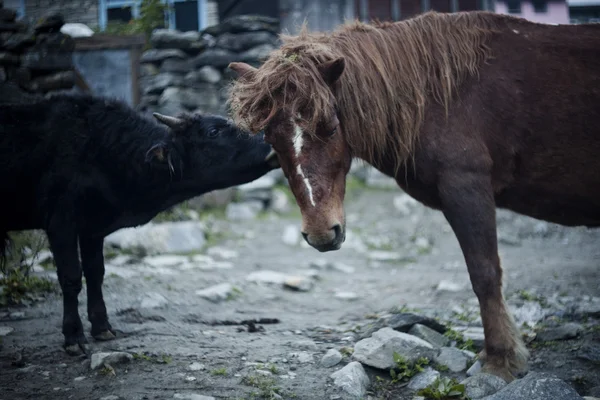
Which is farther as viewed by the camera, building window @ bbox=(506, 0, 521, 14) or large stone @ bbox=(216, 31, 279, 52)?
large stone @ bbox=(216, 31, 279, 52)

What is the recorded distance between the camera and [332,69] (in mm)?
3371

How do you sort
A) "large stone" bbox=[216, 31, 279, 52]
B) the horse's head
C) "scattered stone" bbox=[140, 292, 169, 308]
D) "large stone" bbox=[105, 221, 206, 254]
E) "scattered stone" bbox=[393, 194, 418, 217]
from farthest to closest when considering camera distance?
"scattered stone" bbox=[393, 194, 418, 217]
"large stone" bbox=[216, 31, 279, 52]
"large stone" bbox=[105, 221, 206, 254]
"scattered stone" bbox=[140, 292, 169, 308]
the horse's head

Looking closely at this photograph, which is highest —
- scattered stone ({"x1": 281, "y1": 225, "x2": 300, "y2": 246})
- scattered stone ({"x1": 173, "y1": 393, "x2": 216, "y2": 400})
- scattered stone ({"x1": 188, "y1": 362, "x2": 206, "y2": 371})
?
scattered stone ({"x1": 173, "y1": 393, "x2": 216, "y2": 400})

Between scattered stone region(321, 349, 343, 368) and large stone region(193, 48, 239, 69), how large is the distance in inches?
293

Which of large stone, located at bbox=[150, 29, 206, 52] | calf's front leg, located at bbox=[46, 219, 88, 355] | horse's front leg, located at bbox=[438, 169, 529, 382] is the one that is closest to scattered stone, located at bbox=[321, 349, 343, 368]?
horse's front leg, located at bbox=[438, 169, 529, 382]

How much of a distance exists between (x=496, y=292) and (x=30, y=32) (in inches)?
222

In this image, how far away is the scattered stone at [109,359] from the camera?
12.0 ft

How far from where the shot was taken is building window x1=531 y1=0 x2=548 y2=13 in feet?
19.9

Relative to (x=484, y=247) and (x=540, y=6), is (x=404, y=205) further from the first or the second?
(x=484, y=247)

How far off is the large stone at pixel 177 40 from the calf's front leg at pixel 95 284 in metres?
4.72

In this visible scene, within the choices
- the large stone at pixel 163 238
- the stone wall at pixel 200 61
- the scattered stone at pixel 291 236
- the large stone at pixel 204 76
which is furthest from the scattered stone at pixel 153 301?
the large stone at pixel 204 76

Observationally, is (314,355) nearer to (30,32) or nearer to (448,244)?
(30,32)

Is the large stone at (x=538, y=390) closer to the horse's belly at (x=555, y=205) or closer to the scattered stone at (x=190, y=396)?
the horse's belly at (x=555, y=205)

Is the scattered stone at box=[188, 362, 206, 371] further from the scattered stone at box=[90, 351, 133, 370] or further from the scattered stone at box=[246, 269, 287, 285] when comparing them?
the scattered stone at box=[246, 269, 287, 285]
